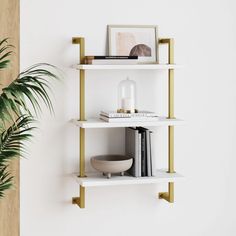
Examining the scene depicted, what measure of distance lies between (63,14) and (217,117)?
1.06m

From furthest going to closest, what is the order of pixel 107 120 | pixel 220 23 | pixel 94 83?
1. pixel 220 23
2. pixel 94 83
3. pixel 107 120

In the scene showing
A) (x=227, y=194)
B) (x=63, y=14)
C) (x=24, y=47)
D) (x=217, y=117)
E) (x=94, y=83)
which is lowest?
(x=227, y=194)

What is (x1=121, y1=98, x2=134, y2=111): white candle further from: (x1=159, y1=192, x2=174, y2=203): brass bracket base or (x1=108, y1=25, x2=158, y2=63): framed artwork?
(x1=159, y1=192, x2=174, y2=203): brass bracket base

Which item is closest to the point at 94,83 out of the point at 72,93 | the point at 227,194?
the point at 72,93

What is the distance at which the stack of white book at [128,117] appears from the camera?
8.88 feet

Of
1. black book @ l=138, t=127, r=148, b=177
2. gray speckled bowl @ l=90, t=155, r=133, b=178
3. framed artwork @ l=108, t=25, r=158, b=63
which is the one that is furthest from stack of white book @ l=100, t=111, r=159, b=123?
framed artwork @ l=108, t=25, r=158, b=63

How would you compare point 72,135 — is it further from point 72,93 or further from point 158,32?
point 158,32

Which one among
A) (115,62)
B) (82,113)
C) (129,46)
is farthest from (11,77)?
(129,46)

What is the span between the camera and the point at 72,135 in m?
2.87

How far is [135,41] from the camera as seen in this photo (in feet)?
9.54

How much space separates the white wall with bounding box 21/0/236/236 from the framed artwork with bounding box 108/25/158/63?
48 mm

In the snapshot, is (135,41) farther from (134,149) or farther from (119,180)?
(119,180)

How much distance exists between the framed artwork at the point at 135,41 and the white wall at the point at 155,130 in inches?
1.9

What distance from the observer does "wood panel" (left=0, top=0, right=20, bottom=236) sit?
104 inches
